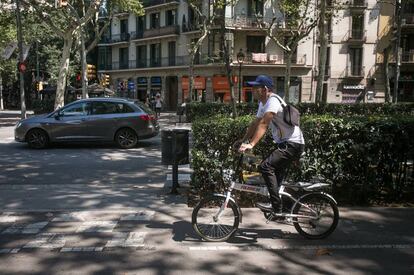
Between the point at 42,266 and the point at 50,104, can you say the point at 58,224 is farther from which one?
the point at 50,104

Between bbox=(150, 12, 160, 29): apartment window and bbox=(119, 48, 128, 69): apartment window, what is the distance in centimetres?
483

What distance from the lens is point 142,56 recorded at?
53.1 meters

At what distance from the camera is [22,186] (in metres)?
8.73

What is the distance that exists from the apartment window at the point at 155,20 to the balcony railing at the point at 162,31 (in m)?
0.71

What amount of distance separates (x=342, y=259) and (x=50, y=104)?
3411 cm

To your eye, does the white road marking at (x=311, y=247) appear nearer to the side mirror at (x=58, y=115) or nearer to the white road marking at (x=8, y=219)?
the white road marking at (x=8, y=219)

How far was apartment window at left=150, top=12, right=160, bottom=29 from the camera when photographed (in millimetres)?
51325

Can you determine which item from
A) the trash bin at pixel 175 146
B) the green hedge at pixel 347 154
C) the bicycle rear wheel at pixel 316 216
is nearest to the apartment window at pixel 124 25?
the trash bin at pixel 175 146

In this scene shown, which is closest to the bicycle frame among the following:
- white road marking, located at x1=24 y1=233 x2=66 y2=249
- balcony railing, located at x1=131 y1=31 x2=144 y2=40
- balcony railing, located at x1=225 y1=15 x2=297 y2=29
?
white road marking, located at x1=24 y1=233 x2=66 y2=249

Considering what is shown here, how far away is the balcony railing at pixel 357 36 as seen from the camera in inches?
1783

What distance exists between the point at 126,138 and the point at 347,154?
8655 mm

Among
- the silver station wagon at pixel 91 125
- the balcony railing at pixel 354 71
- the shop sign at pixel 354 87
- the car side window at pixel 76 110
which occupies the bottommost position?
the silver station wagon at pixel 91 125

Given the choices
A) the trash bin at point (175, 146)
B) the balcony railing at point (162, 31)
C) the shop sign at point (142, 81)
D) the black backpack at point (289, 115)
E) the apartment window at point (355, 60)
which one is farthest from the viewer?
the shop sign at point (142, 81)

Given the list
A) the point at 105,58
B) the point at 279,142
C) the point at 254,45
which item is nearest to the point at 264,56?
the point at 254,45
